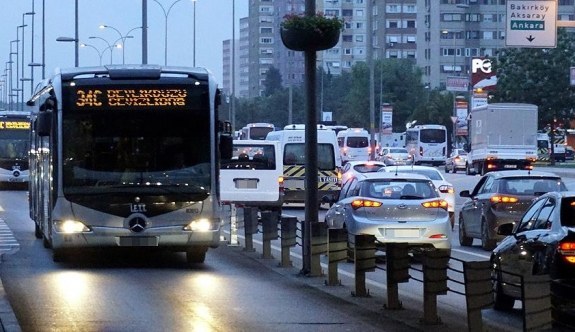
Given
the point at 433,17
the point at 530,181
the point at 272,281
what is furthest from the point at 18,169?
the point at 433,17

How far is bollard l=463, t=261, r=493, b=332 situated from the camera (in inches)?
505

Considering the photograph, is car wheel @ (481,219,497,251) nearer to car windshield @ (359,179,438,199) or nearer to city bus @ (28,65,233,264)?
car windshield @ (359,179,438,199)

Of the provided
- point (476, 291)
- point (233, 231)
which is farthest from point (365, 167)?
point (476, 291)

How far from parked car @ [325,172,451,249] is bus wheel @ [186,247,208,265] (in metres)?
2.38

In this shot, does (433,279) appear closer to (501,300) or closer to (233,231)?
(501,300)

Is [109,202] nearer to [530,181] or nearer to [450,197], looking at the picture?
[530,181]

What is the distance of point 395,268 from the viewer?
15805 mm

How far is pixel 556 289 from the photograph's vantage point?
44.2ft

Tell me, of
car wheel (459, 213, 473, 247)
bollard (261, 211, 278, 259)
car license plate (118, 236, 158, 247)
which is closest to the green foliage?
car license plate (118, 236, 158, 247)

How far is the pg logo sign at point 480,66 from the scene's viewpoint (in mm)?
83688

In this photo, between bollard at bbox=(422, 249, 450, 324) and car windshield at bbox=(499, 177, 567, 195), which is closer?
bollard at bbox=(422, 249, 450, 324)

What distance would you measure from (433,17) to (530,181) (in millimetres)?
116072

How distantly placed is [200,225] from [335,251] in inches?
110

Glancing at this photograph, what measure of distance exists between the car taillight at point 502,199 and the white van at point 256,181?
356 inches
